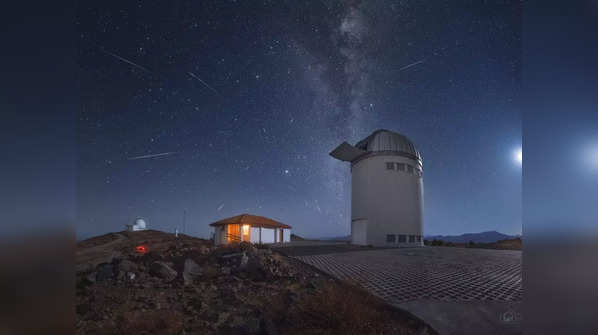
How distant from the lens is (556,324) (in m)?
2.84

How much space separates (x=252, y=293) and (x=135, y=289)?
2.60 meters

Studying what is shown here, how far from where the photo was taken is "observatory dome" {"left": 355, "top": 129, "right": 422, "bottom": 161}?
645 inches

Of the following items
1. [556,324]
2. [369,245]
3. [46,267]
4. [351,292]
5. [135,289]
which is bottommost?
[369,245]

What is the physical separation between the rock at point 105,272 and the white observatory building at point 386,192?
42.1 feet

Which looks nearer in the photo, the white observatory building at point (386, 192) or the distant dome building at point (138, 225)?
the white observatory building at point (386, 192)

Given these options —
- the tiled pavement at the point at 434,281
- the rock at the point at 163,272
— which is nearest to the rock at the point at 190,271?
the rock at the point at 163,272

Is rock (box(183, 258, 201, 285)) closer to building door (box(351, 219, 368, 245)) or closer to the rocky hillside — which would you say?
the rocky hillside

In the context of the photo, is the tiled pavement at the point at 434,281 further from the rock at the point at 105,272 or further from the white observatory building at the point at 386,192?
the white observatory building at the point at 386,192

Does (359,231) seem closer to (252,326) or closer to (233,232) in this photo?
(233,232)

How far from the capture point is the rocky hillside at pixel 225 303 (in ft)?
11.0

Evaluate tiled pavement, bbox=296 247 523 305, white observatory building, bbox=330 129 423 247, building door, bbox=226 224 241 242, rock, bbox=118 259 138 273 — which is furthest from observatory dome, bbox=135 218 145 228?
tiled pavement, bbox=296 247 523 305

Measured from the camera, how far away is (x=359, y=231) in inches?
629

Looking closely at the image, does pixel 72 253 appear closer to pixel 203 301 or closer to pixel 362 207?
pixel 203 301

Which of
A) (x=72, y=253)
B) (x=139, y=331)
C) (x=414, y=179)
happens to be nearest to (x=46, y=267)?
(x=72, y=253)
